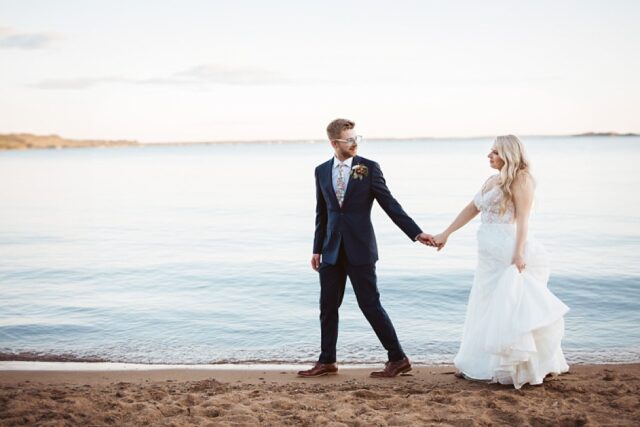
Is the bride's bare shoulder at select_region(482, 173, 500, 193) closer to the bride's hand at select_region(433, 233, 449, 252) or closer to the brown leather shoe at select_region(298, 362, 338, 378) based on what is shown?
the bride's hand at select_region(433, 233, 449, 252)

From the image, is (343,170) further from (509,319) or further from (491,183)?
(509,319)

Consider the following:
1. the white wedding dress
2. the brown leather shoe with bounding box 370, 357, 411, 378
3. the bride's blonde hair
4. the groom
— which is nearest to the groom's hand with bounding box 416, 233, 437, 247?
the groom

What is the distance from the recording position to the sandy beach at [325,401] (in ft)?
15.6

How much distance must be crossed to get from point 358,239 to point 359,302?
0.60 meters

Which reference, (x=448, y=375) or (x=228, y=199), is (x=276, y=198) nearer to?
(x=228, y=199)

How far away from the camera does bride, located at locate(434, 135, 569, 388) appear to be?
552 centimetres

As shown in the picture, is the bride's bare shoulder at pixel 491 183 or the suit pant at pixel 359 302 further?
the suit pant at pixel 359 302

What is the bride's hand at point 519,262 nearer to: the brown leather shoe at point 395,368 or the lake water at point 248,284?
the brown leather shoe at point 395,368

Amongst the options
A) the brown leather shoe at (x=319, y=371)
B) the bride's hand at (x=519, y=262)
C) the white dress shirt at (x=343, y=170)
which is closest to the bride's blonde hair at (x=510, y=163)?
the bride's hand at (x=519, y=262)

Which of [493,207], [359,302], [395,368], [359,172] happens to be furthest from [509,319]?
[359,172]

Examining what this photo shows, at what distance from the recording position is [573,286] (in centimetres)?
1120

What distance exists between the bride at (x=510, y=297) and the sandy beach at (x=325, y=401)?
0.18 meters

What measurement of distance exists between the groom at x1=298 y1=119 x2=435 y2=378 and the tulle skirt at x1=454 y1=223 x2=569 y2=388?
0.65m

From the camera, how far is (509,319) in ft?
18.2
